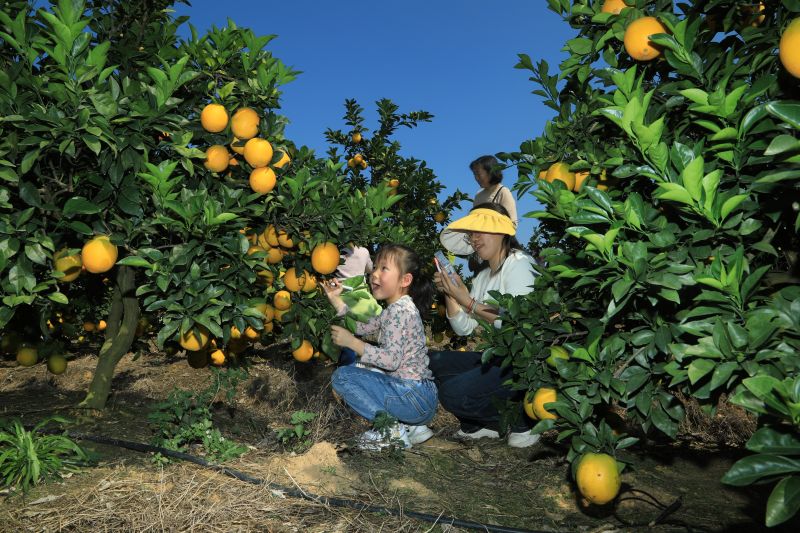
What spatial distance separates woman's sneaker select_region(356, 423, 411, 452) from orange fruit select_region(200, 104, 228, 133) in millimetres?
1788

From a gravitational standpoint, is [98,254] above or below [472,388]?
above

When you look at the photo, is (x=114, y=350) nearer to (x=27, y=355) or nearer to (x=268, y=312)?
(x=27, y=355)

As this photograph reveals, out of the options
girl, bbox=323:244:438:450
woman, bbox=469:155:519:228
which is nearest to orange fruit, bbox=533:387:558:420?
girl, bbox=323:244:438:450

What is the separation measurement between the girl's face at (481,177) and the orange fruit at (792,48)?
169 inches

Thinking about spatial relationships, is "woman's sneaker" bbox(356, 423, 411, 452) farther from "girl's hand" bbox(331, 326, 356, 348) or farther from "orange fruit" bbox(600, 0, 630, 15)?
"orange fruit" bbox(600, 0, 630, 15)

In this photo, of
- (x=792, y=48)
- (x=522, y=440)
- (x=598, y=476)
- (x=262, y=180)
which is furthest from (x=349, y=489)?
(x=792, y=48)

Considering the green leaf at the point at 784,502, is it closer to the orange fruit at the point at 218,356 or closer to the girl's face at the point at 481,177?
the orange fruit at the point at 218,356

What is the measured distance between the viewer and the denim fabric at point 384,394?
3629 millimetres

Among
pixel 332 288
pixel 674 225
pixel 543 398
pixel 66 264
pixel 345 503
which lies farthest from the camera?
pixel 332 288

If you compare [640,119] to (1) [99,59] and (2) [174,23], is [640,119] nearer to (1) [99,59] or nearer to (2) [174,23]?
(1) [99,59]

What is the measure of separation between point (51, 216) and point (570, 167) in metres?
2.42

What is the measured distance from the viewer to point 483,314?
3.91 metres

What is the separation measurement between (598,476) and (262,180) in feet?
6.53

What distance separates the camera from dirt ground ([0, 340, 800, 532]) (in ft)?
8.23
